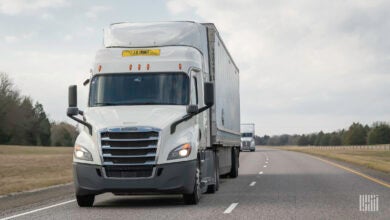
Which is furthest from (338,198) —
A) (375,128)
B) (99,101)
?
(375,128)

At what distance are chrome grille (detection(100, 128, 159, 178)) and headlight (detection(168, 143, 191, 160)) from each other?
1.17 feet

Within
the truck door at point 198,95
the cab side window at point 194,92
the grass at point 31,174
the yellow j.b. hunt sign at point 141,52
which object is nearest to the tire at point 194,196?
the truck door at point 198,95

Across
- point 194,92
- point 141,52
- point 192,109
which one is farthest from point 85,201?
point 141,52

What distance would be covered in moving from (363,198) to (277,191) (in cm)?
300

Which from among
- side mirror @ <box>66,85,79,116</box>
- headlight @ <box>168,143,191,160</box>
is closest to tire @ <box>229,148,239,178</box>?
headlight @ <box>168,143,191,160</box>

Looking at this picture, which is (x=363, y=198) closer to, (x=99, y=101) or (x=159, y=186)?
(x=159, y=186)

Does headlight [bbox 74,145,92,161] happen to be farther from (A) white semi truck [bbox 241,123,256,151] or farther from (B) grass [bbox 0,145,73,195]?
(A) white semi truck [bbox 241,123,256,151]

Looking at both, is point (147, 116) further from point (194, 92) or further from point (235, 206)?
point (235, 206)

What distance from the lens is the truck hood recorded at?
13.6 m

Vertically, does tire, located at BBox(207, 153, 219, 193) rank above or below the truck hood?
below

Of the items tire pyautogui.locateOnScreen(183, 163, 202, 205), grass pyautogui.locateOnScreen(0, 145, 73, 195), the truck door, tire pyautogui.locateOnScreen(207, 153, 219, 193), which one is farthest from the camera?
grass pyautogui.locateOnScreen(0, 145, 73, 195)

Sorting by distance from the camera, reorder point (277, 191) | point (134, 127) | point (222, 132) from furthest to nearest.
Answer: point (222, 132), point (277, 191), point (134, 127)

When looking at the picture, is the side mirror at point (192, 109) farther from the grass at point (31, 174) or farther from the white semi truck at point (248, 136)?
the white semi truck at point (248, 136)

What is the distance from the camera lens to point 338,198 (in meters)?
15.6
